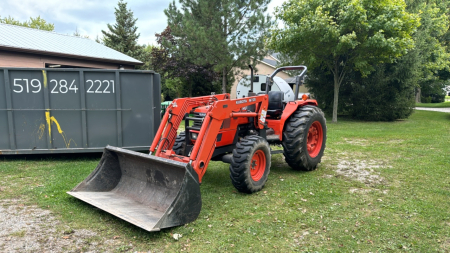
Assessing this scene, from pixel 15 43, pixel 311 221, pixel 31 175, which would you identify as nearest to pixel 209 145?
pixel 311 221

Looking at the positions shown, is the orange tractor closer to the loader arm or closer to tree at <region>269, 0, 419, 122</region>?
the loader arm

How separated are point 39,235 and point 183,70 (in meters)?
17.3

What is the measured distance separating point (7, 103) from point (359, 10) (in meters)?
13.9

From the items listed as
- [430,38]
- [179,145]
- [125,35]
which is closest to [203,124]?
[179,145]

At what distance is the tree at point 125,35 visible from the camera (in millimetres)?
28141

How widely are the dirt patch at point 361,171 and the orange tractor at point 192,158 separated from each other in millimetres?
727

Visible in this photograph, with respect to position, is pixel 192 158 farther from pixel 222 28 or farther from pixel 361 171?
pixel 222 28

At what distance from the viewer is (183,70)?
66.3ft

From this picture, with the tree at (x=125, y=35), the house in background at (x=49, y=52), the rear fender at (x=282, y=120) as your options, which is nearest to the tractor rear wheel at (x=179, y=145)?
the rear fender at (x=282, y=120)

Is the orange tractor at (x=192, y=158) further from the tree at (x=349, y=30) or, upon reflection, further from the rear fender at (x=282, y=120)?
the tree at (x=349, y=30)

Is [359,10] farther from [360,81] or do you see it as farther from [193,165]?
[193,165]

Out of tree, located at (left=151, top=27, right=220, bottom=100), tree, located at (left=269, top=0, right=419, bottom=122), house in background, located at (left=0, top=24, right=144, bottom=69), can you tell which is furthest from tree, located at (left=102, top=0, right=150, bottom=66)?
tree, located at (left=269, top=0, right=419, bottom=122)

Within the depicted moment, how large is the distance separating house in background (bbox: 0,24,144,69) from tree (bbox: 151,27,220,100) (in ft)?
13.2

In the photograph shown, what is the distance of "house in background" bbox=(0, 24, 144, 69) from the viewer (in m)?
11.7
